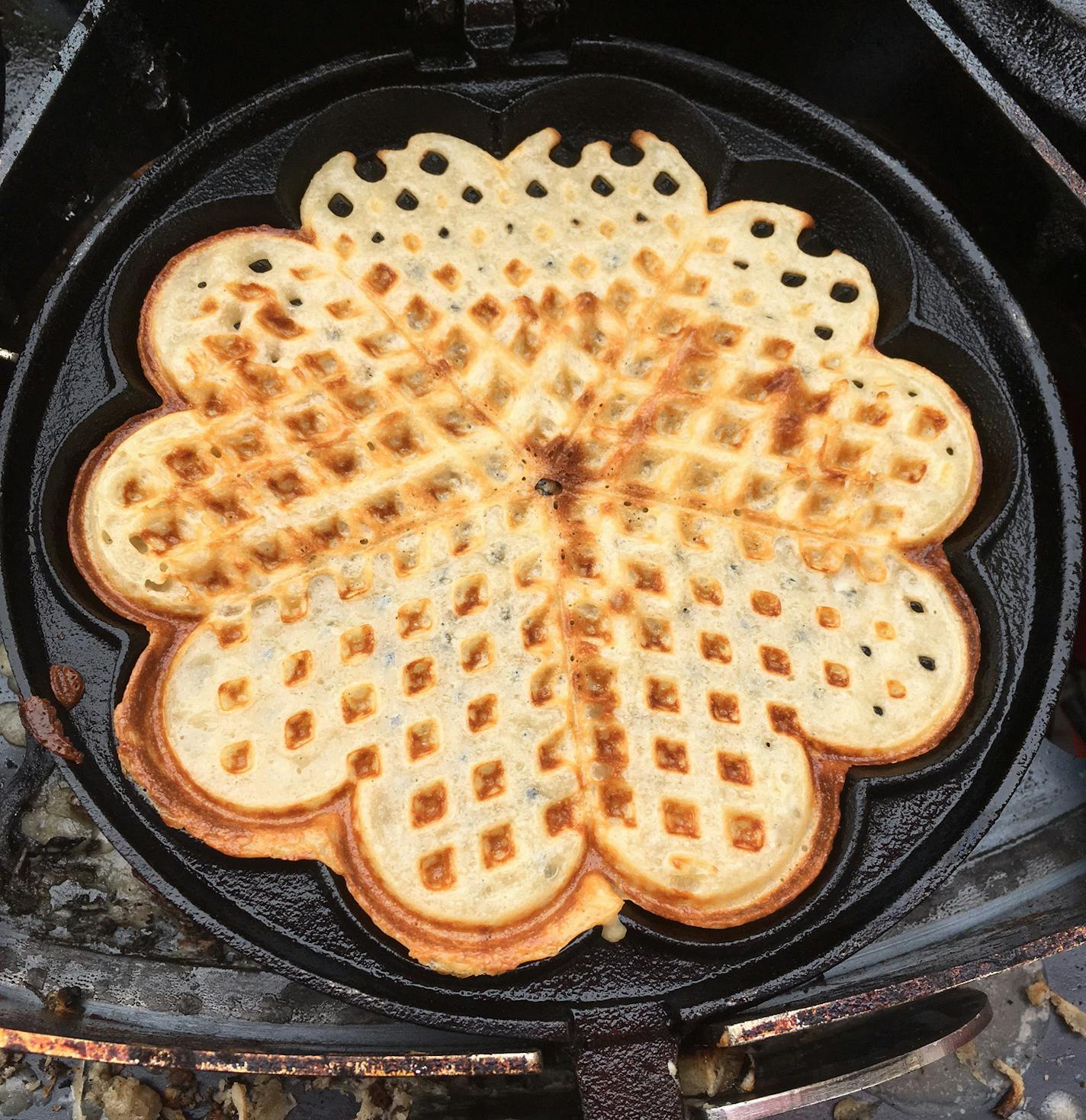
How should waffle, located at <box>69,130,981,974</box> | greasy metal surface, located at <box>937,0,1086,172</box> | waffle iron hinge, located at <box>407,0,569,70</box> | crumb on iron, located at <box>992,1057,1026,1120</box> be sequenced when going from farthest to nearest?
1. crumb on iron, located at <box>992,1057,1026,1120</box>
2. greasy metal surface, located at <box>937,0,1086,172</box>
3. waffle iron hinge, located at <box>407,0,569,70</box>
4. waffle, located at <box>69,130,981,974</box>

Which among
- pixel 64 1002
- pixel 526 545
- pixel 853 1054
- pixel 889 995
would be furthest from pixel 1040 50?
pixel 64 1002

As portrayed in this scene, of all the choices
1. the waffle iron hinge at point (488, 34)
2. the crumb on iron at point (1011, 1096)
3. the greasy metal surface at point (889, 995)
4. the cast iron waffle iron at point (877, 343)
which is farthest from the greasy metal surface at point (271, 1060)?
the waffle iron hinge at point (488, 34)

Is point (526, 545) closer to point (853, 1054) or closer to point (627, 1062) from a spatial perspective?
point (627, 1062)

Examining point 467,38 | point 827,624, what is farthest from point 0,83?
point 827,624

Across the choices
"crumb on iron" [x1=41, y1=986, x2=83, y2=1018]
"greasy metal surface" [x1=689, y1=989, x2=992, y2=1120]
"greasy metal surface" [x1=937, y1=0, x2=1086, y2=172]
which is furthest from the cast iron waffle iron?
"crumb on iron" [x1=41, y1=986, x2=83, y2=1018]

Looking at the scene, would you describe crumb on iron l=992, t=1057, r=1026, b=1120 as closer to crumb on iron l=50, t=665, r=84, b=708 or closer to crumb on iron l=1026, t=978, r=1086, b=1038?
crumb on iron l=1026, t=978, r=1086, b=1038

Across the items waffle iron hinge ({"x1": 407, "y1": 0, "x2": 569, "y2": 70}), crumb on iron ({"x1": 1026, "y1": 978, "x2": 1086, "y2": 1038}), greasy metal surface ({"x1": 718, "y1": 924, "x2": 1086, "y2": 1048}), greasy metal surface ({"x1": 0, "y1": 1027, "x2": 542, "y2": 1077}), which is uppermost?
waffle iron hinge ({"x1": 407, "y1": 0, "x2": 569, "y2": 70})
